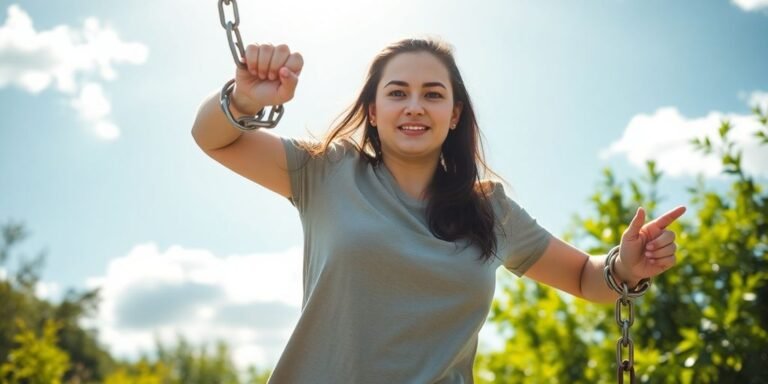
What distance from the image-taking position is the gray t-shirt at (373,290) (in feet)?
7.58

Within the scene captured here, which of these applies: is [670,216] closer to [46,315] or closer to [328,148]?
[328,148]

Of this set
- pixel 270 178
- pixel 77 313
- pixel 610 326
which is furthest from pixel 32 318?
pixel 270 178

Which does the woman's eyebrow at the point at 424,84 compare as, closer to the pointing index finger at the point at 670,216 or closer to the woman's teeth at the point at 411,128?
the woman's teeth at the point at 411,128

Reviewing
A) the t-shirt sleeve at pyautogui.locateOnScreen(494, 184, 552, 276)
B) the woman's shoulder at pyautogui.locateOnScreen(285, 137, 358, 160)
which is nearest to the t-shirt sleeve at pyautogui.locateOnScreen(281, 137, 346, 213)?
the woman's shoulder at pyautogui.locateOnScreen(285, 137, 358, 160)

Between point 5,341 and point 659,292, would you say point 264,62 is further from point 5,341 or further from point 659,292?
point 5,341

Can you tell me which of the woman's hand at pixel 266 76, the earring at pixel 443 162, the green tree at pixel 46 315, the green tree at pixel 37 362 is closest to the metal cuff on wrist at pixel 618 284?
the earring at pixel 443 162

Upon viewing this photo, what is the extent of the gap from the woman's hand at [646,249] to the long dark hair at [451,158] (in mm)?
453

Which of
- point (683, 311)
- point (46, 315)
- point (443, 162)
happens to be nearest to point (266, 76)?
point (443, 162)

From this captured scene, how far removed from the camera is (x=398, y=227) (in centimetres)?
247

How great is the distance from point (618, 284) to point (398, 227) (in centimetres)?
83

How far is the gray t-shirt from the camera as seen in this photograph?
2311 millimetres

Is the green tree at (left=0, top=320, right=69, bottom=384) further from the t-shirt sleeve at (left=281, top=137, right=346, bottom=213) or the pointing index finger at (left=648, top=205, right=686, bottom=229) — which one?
the pointing index finger at (left=648, top=205, right=686, bottom=229)

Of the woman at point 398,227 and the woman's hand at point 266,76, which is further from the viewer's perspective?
the woman at point 398,227

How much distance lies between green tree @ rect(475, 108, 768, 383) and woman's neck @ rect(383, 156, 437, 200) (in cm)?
240
